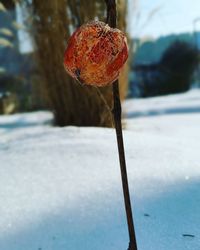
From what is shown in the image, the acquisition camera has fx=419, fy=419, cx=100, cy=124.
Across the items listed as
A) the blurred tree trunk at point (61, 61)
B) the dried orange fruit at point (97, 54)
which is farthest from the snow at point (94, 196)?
the blurred tree trunk at point (61, 61)

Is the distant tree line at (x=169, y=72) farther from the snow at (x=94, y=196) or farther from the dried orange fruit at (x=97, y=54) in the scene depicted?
the dried orange fruit at (x=97, y=54)

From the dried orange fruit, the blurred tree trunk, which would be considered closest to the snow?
the dried orange fruit

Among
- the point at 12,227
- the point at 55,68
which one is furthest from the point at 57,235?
the point at 55,68

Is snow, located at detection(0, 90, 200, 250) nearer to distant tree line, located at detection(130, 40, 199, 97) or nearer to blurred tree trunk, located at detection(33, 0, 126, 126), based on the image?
blurred tree trunk, located at detection(33, 0, 126, 126)

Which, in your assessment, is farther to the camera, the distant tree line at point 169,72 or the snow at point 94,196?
the distant tree line at point 169,72

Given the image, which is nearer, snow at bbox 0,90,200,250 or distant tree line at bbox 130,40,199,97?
snow at bbox 0,90,200,250

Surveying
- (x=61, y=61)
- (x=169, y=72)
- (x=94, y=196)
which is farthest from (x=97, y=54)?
Answer: (x=169, y=72)

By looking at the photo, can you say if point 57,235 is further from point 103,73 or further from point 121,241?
point 103,73
